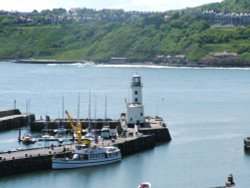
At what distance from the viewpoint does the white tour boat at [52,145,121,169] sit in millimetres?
48659

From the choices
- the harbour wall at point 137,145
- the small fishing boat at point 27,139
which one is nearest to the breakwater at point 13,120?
the small fishing boat at point 27,139

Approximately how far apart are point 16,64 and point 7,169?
145540 mm

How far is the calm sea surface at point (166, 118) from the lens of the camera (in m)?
47.0

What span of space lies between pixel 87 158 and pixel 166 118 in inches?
944

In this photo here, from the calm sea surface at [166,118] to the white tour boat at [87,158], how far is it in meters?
0.37

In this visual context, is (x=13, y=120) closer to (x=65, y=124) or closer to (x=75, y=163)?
(x=65, y=124)

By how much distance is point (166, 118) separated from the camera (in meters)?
73.0

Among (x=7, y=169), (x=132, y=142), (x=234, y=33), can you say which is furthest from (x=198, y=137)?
(x=234, y=33)

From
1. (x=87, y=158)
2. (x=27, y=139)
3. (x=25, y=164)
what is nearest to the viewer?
(x=25, y=164)

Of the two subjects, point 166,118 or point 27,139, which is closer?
point 27,139

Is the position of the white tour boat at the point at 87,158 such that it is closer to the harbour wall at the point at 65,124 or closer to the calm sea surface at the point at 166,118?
the calm sea surface at the point at 166,118

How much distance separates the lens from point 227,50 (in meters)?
179

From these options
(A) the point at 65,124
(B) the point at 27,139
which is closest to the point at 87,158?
(B) the point at 27,139

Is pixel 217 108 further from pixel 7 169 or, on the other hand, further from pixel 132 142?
pixel 7 169
